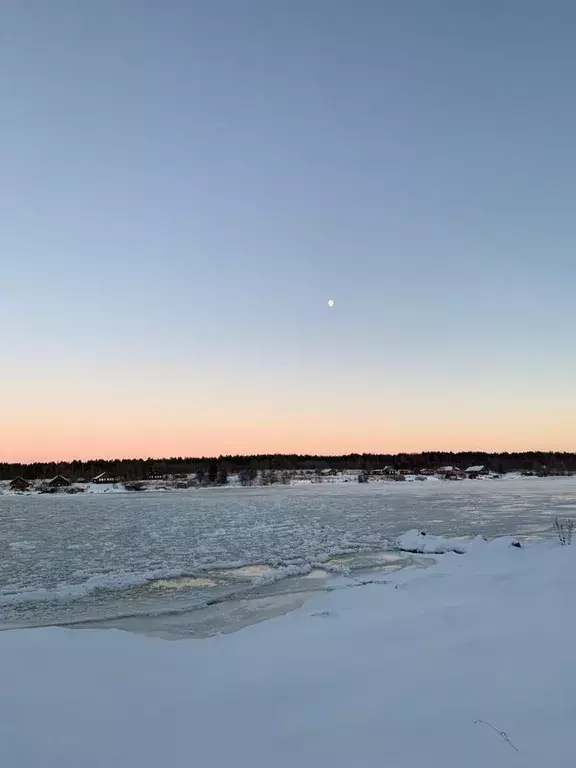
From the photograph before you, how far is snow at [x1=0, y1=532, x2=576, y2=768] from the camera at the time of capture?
360cm

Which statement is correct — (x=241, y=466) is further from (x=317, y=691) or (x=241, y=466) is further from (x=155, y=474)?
(x=317, y=691)

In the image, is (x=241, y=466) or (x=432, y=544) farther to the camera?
(x=241, y=466)

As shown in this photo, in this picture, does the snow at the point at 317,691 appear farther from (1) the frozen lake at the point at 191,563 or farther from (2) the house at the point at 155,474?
(2) the house at the point at 155,474

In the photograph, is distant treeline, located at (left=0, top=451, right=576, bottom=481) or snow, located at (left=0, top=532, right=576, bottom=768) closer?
snow, located at (left=0, top=532, right=576, bottom=768)

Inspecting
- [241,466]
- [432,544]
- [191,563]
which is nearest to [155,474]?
[241,466]

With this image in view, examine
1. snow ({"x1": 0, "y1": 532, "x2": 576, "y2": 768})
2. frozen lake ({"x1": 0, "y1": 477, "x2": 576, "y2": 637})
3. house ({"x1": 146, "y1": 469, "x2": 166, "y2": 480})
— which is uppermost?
snow ({"x1": 0, "y1": 532, "x2": 576, "y2": 768})

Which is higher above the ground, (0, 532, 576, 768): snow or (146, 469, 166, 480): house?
(0, 532, 576, 768): snow

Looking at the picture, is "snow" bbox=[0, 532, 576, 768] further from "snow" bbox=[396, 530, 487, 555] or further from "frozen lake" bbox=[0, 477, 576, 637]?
"snow" bbox=[396, 530, 487, 555]

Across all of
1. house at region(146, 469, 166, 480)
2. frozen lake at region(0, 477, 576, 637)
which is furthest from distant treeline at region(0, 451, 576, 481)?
frozen lake at region(0, 477, 576, 637)

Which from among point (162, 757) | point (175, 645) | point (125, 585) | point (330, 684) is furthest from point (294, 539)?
point (162, 757)

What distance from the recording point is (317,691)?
183 inches

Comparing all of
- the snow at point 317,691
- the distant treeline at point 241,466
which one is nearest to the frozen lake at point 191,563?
the snow at point 317,691

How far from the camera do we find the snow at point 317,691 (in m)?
3.60

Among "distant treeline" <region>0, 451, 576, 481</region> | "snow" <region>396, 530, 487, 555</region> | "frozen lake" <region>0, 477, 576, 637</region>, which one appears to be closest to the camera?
"frozen lake" <region>0, 477, 576, 637</region>
